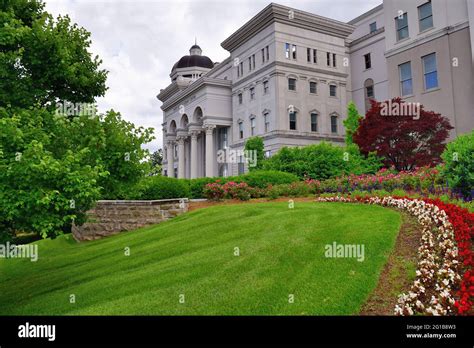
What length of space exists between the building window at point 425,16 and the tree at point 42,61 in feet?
86.1

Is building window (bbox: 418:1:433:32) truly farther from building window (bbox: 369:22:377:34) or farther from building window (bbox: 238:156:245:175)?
building window (bbox: 238:156:245:175)

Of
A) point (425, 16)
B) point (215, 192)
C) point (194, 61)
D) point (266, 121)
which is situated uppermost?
point (194, 61)

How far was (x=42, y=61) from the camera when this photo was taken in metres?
9.42

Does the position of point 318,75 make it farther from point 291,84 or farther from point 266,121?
point 266,121

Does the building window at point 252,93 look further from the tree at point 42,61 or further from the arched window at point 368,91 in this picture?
the tree at point 42,61

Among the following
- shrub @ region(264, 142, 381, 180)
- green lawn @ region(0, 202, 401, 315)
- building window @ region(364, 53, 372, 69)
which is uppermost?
building window @ region(364, 53, 372, 69)

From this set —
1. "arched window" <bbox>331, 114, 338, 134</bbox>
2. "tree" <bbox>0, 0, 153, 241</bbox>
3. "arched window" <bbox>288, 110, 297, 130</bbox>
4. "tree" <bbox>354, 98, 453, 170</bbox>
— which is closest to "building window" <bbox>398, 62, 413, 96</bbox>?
"tree" <bbox>354, 98, 453, 170</bbox>

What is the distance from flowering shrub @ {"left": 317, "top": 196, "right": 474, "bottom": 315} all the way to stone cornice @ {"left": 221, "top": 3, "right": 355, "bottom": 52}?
35.2 m

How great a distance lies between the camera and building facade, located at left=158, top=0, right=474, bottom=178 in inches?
1046

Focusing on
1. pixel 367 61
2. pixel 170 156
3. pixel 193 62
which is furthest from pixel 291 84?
pixel 193 62

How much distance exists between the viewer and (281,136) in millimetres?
39250

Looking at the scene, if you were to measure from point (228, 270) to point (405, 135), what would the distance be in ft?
60.0

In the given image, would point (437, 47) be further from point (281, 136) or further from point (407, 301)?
point (407, 301)

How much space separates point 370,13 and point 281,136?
22612 mm
